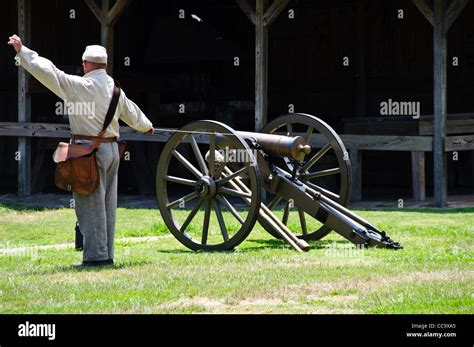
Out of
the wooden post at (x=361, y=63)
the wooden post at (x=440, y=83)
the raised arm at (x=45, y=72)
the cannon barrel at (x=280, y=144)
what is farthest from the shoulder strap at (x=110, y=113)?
the wooden post at (x=361, y=63)

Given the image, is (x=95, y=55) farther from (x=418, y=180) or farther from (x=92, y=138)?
(x=418, y=180)

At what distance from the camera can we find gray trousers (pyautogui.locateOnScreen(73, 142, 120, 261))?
9.96 m

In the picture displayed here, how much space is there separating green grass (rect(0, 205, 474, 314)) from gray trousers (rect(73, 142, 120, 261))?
251mm

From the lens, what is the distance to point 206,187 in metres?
11.6

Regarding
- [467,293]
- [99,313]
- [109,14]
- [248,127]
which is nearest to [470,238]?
[467,293]

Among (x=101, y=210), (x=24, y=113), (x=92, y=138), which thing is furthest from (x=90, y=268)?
(x=24, y=113)

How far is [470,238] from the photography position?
12297 mm

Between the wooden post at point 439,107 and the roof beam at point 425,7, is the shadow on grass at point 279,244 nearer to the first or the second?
the wooden post at point 439,107

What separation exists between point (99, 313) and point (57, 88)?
2.85m

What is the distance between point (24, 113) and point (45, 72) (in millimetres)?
10520

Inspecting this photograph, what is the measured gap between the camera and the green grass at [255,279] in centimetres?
795

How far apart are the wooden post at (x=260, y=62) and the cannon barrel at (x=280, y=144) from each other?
6.51 m

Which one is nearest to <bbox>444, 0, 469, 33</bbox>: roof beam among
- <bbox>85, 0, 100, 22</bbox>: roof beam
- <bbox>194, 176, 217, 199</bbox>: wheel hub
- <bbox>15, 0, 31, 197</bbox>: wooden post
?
<bbox>85, 0, 100, 22</bbox>: roof beam

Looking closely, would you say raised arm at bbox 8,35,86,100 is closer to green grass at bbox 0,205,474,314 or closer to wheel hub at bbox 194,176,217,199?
green grass at bbox 0,205,474,314
